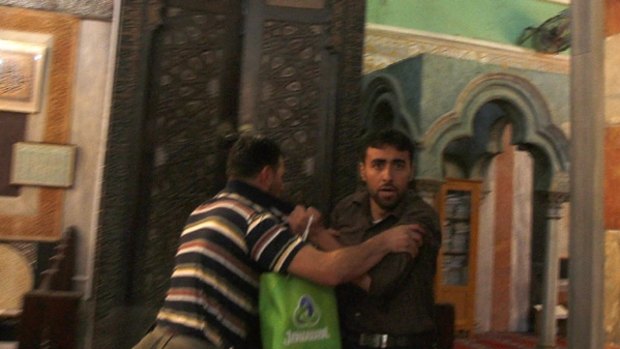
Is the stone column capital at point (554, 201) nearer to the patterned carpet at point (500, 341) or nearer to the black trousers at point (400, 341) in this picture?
the patterned carpet at point (500, 341)

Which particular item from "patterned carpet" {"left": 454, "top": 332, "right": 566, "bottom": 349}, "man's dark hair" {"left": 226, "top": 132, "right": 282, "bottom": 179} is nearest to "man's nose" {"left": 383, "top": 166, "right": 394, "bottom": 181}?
"man's dark hair" {"left": 226, "top": 132, "right": 282, "bottom": 179}

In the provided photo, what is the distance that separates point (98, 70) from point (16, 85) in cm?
49

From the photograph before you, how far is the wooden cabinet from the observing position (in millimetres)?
7363

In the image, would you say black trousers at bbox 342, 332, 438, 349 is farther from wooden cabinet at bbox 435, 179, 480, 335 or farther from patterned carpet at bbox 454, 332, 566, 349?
wooden cabinet at bbox 435, 179, 480, 335

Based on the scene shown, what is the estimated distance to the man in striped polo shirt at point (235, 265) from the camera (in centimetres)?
159

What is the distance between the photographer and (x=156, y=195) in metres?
3.29

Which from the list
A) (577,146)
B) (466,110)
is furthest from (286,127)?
(466,110)

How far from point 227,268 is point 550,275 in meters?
5.39

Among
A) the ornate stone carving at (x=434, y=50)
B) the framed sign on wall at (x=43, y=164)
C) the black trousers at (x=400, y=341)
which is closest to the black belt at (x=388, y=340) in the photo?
the black trousers at (x=400, y=341)

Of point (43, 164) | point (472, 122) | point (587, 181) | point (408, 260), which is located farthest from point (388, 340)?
point (472, 122)

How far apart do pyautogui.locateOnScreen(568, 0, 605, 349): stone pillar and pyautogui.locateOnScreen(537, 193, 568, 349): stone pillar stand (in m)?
5.16

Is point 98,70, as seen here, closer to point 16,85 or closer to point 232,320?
point 16,85

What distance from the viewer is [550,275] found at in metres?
6.24

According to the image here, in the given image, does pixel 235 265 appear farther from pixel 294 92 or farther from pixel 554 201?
→ pixel 554 201
